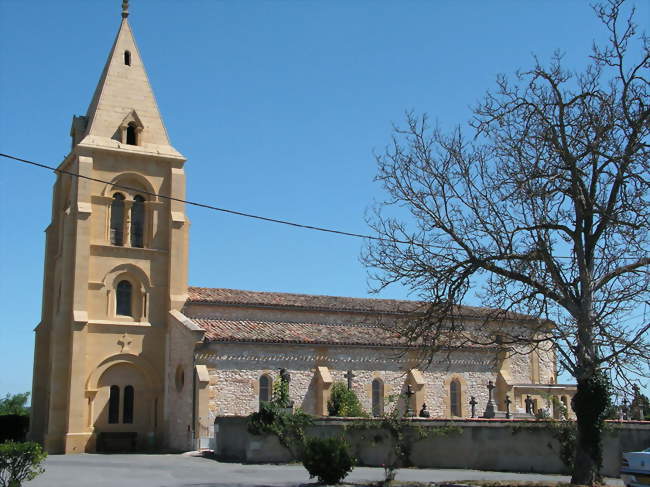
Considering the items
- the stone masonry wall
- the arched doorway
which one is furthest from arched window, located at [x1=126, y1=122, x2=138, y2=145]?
the stone masonry wall

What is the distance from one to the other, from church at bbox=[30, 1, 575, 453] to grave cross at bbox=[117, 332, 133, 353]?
64mm

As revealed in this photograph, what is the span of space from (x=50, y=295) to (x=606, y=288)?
95.7 feet

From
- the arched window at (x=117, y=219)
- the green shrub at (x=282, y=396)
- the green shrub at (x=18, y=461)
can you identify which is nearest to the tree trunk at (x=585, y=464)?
the green shrub at (x=282, y=396)

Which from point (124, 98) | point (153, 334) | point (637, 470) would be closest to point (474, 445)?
point (637, 470)

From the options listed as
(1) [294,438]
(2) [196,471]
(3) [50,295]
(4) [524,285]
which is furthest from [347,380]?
(4) [524,285]

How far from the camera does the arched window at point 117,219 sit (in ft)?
122

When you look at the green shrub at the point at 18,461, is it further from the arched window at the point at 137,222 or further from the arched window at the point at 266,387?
the arched window at the point at 137,222

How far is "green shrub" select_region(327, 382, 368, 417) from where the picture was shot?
33219 mm

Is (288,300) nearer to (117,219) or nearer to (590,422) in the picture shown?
(117,219)

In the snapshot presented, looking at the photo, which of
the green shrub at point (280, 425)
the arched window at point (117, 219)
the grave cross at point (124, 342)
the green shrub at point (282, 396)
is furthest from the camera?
the arched window at point (117, 219)

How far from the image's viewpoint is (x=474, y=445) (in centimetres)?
2502

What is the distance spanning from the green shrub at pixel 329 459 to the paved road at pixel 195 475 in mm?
1097

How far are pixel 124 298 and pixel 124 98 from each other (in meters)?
10.0

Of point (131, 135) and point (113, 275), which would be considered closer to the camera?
point (113, 275)
